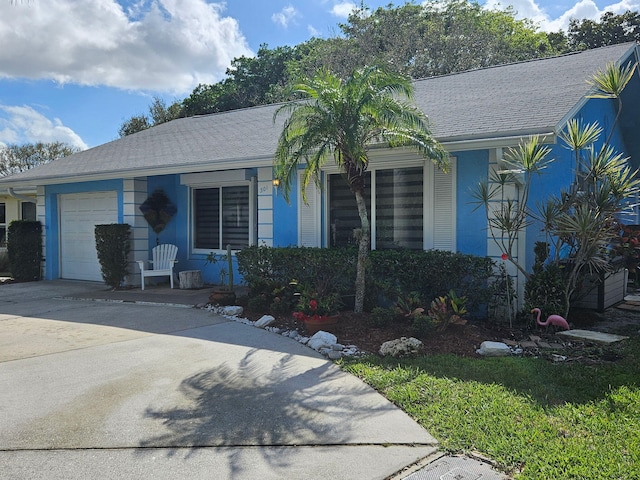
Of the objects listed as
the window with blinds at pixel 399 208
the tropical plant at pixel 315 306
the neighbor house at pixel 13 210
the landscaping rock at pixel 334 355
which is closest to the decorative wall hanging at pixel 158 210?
the window with blinds at pixel 399 208

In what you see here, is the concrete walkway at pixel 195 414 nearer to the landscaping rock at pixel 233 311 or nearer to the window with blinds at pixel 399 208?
the landscaping rock at pixel 233 311

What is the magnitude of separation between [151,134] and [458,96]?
9.72 meters

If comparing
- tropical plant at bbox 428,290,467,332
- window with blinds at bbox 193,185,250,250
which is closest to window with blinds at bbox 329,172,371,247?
window with blinds at bbox 193,185,250,250

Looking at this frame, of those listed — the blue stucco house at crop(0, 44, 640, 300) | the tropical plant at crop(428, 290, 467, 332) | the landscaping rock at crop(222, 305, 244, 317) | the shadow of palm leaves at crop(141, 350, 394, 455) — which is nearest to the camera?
the shadow of palm leaves at crop(141, 350, 394, 455)

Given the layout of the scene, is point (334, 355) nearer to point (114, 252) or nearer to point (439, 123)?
point (439, 123)

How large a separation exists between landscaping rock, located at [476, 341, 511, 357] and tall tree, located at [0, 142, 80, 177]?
34062 mm

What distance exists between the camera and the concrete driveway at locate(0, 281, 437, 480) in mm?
3246

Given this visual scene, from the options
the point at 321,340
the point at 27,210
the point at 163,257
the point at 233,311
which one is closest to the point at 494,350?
the point at 321,340

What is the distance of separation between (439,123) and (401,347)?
13.4ft

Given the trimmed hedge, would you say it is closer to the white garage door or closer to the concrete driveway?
Answer: the concrete driveway

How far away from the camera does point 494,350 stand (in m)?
5.68

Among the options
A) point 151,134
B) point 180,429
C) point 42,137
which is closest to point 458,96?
point 180,429

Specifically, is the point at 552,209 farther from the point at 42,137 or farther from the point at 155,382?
the point at 42,137

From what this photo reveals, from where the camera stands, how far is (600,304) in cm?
807
